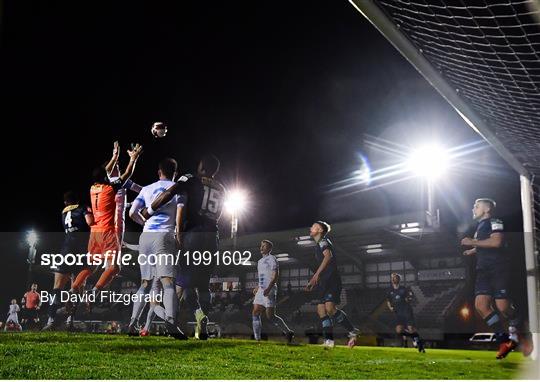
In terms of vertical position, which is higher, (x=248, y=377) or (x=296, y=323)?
(x=296, y=323)

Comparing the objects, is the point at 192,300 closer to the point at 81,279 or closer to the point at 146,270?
the point at 146,270

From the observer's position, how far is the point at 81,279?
247 cm

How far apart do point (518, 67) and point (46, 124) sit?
1.99m

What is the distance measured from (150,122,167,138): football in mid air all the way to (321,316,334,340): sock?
1.03 meters

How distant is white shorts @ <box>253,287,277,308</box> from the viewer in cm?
242

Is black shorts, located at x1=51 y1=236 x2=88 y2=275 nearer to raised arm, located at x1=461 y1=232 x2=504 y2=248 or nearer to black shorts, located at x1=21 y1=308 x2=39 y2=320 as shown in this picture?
black shorts, located at x1=21 y1=308 x2=39 y2=320

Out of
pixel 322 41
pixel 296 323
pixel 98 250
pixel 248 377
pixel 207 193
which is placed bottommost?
pixel 248 377

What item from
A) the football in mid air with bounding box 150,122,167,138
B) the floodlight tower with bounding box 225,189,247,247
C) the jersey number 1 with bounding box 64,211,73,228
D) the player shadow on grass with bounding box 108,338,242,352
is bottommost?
the player shadow on grass with bounding box 108,338,242,352

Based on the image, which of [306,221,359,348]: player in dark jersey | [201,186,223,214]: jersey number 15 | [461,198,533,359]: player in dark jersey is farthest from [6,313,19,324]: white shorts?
[461,198,533,359]: player in dark jersey

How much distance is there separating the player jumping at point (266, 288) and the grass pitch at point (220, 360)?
11 centimetres

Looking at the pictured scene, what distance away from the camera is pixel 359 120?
97.3 inches

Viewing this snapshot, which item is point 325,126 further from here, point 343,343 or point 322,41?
point 343,343

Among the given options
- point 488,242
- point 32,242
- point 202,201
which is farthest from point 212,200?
point 488,242

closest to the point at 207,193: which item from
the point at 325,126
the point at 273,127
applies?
the point at 273,127
